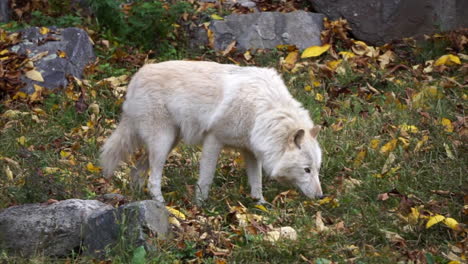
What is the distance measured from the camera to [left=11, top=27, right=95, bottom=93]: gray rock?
970 centimetres

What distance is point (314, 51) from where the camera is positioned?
10461 millimetres

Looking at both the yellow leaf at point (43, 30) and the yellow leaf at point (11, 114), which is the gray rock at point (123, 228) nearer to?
the yellow leaf at point (11, 114)

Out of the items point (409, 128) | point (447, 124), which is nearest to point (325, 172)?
point (409, 128)

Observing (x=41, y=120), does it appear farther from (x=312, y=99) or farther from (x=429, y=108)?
(x=429, y=108)

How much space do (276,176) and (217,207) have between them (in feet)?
2.06

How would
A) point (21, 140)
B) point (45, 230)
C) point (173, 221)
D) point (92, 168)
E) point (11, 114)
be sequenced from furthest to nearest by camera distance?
point (11, 114) → point (21, 140) → point (92, 168) → point (173, 221) → point (45, 230)

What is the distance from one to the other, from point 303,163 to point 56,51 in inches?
188

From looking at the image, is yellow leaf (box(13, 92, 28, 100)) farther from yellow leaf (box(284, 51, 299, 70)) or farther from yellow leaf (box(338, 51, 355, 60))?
yellow leaf (box(338, 51, 355, 60))

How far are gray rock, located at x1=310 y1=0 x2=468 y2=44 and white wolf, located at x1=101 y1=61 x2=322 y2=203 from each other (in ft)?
13.7

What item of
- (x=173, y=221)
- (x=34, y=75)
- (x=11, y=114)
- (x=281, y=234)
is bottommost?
(x=11, y=114)

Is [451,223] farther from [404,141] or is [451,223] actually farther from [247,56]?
[247,56]

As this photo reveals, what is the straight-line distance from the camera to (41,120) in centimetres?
898

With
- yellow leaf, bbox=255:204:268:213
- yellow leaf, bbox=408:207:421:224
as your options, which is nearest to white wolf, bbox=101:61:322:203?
yellow leaf, bbox=255:204:268:213

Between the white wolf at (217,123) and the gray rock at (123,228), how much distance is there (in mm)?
1459
